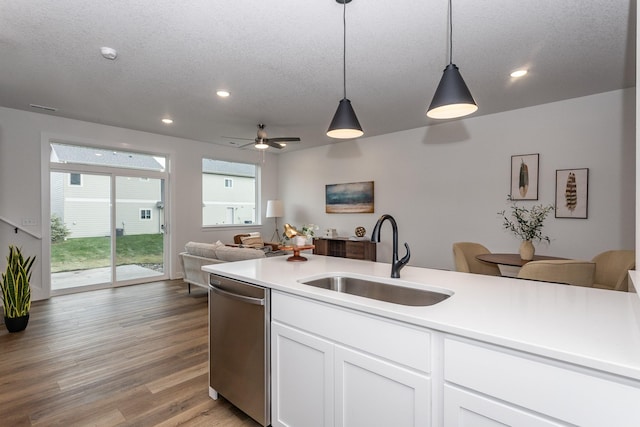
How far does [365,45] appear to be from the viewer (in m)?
2.70

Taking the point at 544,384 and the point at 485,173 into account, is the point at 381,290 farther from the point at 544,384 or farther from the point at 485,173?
the point at 485,173

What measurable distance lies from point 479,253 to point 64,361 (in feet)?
14.8

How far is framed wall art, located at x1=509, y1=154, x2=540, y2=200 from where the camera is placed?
423cm

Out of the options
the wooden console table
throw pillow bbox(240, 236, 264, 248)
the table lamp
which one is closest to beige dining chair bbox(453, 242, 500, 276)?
the wooden console table

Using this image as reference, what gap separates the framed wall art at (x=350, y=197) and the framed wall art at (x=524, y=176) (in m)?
2.40

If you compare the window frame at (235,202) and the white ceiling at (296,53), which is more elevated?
the white ceiling at (296,53)

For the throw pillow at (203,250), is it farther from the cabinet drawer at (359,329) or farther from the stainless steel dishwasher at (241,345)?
the cabinet drawer at (359,329)

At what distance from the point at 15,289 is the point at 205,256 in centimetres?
200

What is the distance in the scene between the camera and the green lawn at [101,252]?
489 cm

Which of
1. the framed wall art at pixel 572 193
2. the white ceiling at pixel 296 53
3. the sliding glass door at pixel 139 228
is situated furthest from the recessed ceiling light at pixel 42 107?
the framed wall art at pixel 572 193

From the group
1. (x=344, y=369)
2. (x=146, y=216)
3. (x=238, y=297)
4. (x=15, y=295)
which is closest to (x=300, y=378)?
(x=344, y=369)

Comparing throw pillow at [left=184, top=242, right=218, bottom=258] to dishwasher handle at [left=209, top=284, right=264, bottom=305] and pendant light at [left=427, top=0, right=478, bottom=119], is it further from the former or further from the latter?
pendant light at [left=427, top=0, right=478, bottom=119]

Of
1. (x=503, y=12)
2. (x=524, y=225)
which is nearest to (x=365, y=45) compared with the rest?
(x=503, y=12)

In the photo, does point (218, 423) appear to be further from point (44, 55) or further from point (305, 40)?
point (44, 55)
